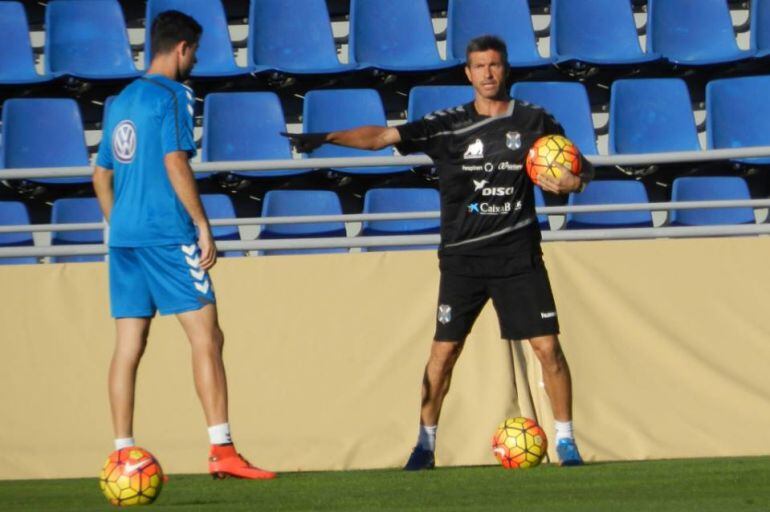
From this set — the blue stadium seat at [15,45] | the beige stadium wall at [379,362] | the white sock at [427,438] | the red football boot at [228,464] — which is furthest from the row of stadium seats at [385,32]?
the red football boot at [228,464]

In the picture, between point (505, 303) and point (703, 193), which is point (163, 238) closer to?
point (505, 303)

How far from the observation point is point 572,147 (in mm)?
6473

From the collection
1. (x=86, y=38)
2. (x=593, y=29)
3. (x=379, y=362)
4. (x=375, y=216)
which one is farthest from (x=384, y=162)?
(x=86, y=38)

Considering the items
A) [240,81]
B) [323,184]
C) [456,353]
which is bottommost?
[456,353]

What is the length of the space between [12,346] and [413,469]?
2398mm

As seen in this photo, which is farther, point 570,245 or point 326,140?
point 570,245

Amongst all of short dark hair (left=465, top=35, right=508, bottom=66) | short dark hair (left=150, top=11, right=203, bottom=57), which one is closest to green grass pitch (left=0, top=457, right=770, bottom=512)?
short dark hair (left=150, top=11, right=203, bottom=57)

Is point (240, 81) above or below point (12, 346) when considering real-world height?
above

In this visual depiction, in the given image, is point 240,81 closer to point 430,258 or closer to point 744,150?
point 430,258

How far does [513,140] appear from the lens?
21.7ft

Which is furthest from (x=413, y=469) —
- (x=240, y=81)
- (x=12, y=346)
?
(x=240, y=81)

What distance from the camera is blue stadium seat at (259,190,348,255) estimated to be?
9664mm

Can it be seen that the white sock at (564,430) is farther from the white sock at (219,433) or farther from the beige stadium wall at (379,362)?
the white sock at (219,433)

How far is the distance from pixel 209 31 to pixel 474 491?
6.58 m
